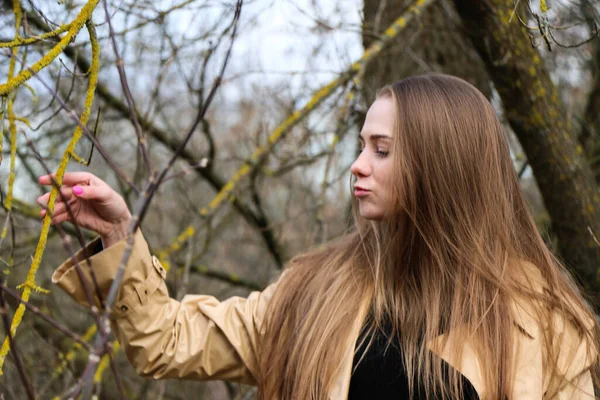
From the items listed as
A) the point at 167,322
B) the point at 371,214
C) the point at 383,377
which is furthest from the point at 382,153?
the point at 167,322

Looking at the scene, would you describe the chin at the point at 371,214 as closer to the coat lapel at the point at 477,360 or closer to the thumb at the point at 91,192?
the coat lapel at the point at 477,360

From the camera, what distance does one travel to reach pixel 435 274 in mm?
1953

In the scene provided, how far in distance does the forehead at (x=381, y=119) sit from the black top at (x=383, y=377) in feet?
1.81

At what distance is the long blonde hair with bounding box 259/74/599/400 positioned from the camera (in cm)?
183

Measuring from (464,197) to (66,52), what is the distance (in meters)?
2.05

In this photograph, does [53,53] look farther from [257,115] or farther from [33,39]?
[257,115]

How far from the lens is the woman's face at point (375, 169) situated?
5.98ft

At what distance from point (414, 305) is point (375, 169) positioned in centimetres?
40

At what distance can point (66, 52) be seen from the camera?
10.3 ft

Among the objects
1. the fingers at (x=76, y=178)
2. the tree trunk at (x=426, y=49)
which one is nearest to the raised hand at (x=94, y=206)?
the fingers at (x=76, y=178)

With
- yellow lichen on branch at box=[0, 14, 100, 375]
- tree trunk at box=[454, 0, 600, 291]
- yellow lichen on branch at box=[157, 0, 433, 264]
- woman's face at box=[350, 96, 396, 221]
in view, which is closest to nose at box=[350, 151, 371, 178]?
woman's face at box=[350, 96, 396, 221]

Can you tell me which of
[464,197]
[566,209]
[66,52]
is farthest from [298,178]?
[464,197]

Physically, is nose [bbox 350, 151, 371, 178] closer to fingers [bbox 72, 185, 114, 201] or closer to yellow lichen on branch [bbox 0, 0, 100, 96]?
fingers [bbox 72, 185, 114, 201]

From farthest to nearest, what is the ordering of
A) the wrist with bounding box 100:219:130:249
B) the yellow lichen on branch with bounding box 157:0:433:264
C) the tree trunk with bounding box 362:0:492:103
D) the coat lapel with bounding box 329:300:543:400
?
the tree trunk with bounding box 362:0:492:103 < the yellow lichen on branch with bounding box 157:0:433:264 < the coat lapel with bounding box 329:300:543:400 < the wrist with bounding box 100:219:130:249
